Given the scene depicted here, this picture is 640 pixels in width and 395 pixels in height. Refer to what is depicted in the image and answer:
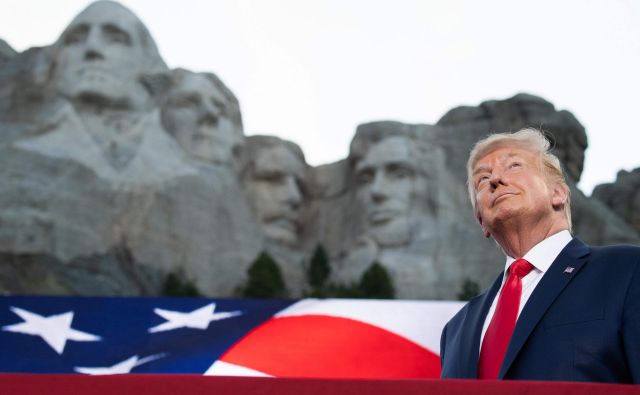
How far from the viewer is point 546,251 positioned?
1959 mm

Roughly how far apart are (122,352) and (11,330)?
0.48m

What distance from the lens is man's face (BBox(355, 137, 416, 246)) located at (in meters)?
17.2

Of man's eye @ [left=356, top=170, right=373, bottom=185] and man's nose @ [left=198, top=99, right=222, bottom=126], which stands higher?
man's nose @ [left=198, top=99, right=222, bottom=126]

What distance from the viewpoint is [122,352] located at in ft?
13.7

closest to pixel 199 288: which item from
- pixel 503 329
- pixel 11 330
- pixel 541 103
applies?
pixel 541 103

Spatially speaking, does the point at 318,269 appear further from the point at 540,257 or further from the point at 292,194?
the point at 540,257

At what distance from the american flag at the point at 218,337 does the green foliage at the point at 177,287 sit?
10.0 metres

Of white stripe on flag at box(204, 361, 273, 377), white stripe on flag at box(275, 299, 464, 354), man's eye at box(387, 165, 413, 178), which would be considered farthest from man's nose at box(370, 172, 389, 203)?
white stripe on flag at box(204, 361, 273, 377)

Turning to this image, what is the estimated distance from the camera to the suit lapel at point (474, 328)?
191 cm

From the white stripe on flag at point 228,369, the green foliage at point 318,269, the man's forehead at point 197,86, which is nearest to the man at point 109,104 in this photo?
the man's forehead at point 197,86

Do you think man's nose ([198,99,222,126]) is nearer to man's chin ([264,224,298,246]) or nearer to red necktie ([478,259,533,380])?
man's chin ([264,224,298,246])

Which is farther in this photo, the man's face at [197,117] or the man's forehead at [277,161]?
the man's forehead at [277,161]

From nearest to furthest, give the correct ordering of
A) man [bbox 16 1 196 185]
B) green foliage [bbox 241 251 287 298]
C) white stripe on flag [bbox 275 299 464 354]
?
1. white stripe on flag [bbox 275 299 464 354]
2. green foliage [bbox 241 251 287 298]
3. man [bbox 16 1 196 185]

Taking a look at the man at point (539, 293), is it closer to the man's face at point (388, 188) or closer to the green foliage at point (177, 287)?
the green foliage at point (177, 287)
